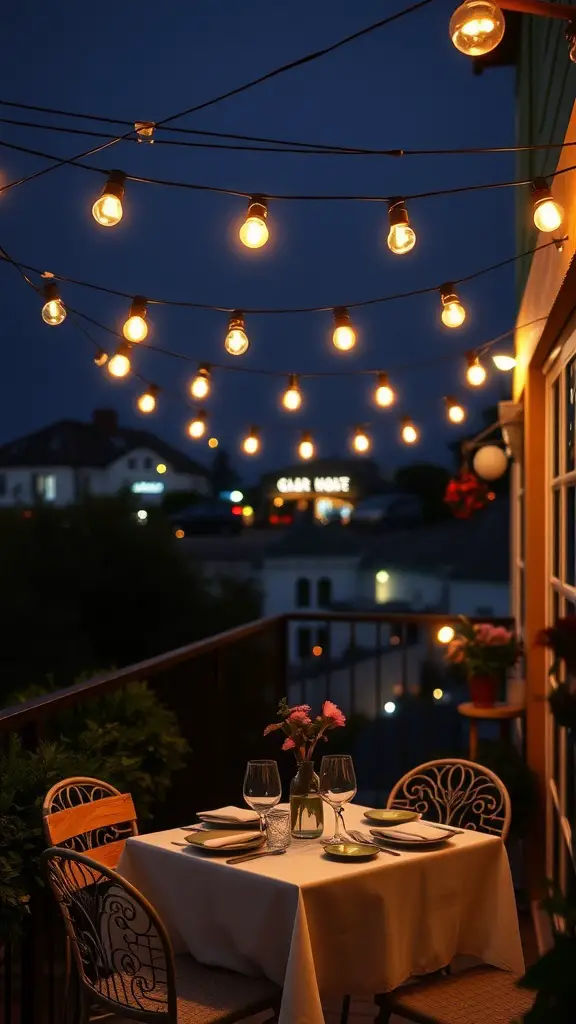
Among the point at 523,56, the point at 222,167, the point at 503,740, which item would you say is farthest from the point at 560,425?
the point at 222,167

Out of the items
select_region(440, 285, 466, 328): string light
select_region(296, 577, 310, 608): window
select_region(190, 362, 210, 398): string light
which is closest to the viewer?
select_region(440, 285, 466, 328): string light

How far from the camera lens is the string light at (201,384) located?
527 cm

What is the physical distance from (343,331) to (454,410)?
7.60 ft

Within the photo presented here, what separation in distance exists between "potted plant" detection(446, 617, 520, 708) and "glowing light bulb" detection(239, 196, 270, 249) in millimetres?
2647

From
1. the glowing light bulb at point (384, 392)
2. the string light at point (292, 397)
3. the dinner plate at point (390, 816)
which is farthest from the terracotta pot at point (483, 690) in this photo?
the dinner plate at point (390, 816)

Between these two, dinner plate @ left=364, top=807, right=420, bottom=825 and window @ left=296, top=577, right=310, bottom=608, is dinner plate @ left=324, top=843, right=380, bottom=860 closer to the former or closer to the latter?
Answer: dinner plate @ left=364, top=807, right=420, bottom=825

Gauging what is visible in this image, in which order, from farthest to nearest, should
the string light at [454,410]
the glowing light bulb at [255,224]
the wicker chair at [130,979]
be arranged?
the string light at [454,410], the glowing light bulb at [255,224], the wicker chair at [130,979]

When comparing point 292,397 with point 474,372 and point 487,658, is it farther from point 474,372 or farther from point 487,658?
point 487,658

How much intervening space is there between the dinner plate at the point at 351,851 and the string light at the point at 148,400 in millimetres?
3167

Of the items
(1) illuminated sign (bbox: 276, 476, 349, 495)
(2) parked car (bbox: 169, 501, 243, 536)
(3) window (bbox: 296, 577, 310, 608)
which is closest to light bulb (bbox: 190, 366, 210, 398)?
(1) illuminated sign (bbox: 276, 476, 349, 495)

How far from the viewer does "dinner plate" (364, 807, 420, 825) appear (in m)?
3.09

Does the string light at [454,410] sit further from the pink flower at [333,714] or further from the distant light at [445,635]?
the pink flower at [333,714]

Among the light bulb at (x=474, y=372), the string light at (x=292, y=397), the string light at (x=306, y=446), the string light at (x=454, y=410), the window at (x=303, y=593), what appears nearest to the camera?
the light bulb at (x=474, y=372)

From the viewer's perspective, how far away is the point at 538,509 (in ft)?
15.9
